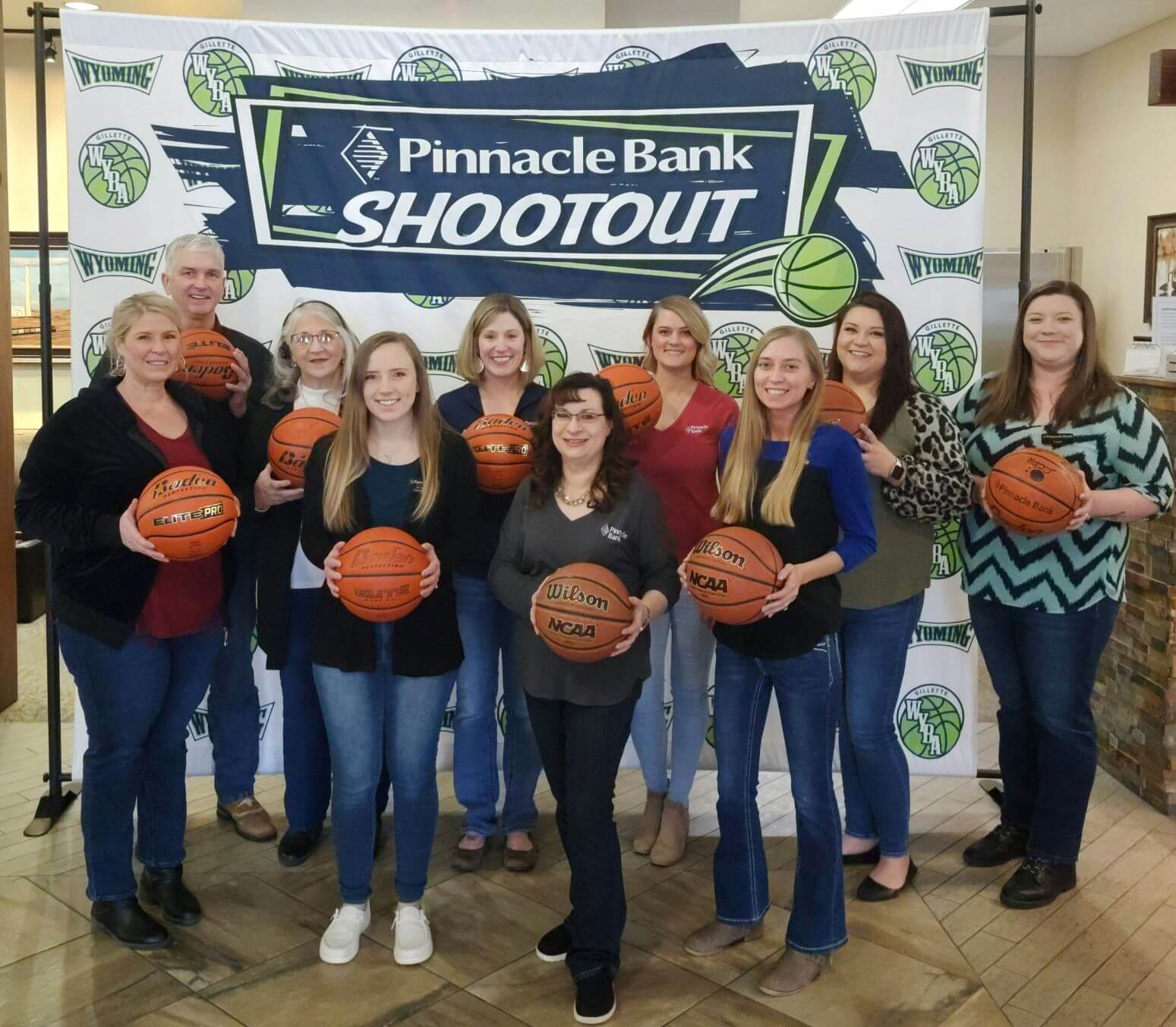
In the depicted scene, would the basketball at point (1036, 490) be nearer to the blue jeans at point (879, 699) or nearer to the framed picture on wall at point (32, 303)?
the blue jeans at point (879, 699)

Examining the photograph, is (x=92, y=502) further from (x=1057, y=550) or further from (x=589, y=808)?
(x=1057, y=550)

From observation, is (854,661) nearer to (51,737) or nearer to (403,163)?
(403,163)

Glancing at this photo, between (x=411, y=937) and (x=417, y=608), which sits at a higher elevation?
(x=417, y=608)

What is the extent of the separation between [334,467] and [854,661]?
1559 millimetres

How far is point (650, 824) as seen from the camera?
11.8 feet

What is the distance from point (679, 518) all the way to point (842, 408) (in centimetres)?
62

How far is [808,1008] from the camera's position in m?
2.66

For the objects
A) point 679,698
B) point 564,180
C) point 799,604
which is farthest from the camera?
point 564,180

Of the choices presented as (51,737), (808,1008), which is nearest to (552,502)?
(808,1008)

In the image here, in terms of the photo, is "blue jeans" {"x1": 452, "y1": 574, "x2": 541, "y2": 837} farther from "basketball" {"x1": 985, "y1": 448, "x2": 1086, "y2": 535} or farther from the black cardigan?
"basketball" {"x1": 985, "y1": 448, "x2": 1086, "y2": 535}

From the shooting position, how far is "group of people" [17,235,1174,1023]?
2.60 meters

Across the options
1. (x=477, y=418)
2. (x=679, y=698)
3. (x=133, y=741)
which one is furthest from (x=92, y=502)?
(x=679, y=698)

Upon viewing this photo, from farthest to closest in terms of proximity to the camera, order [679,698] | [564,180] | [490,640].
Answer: [564,180]
[679,698]
[490,640]

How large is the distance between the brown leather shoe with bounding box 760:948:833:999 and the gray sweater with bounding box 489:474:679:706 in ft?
2.74
